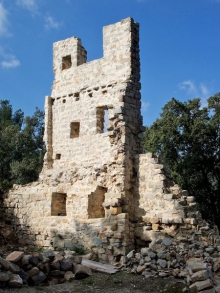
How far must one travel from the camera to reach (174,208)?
32.3 ft

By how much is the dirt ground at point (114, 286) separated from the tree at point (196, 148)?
1319 centimetres

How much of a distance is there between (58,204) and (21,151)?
1240 centimetres

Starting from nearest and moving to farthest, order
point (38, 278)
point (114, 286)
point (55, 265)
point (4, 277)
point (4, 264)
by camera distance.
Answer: point (4, 277)
point (4, 264)
point (38, 278)
point (114, 286)
point (55, 265)

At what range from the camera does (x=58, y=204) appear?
1201 cm

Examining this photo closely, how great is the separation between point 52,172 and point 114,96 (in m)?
3.35

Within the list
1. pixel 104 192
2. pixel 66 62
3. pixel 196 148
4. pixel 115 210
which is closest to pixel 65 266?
pixel 115 210

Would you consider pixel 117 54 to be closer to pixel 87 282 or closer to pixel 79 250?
pixel 79 250

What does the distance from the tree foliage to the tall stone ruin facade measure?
9.21 metres

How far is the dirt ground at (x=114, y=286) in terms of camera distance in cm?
712

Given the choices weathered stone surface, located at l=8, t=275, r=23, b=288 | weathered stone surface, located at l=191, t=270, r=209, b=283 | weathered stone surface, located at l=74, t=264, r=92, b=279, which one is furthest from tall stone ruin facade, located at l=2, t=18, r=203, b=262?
weathered stone surface, located at l=8, t=275, r=23, b=288

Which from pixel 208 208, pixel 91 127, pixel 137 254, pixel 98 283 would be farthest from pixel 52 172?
pixel 208 208

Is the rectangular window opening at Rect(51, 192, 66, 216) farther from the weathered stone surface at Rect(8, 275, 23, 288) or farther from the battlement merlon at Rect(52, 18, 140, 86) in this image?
the weathered stone surface at Rect(8, 275, 23, 288)

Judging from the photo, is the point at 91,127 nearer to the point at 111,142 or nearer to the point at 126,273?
the point at 111,142

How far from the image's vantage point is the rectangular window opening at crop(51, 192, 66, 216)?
11.8 m
